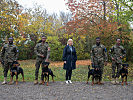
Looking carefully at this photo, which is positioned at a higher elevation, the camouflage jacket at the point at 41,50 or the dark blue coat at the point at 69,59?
the camouflage jacket at the point at 41,50

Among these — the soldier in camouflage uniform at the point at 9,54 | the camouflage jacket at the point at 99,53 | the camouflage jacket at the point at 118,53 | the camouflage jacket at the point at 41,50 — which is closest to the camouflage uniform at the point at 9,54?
the soldier in camouflage uniform at the point at 9,54

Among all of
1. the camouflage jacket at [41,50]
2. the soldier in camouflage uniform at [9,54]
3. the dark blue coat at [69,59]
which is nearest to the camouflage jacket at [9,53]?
the soldier in camouflage uniform at [9,54]

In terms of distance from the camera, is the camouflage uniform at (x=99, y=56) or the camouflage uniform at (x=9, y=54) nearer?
the camouflage uniform at (x=99, y=56)

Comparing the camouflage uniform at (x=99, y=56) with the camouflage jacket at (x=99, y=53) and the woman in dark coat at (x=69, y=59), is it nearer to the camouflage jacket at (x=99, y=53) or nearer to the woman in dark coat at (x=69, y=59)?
the camouflage jacket at (x=99, y=53)

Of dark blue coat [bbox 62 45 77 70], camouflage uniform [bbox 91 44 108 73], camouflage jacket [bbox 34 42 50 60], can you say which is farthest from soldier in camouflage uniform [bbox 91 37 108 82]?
camouflage jacket [bbox 34 42 50 60]

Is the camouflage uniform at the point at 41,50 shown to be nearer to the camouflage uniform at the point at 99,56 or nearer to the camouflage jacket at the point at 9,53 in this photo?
the camouflage jacket at the point at 9,53

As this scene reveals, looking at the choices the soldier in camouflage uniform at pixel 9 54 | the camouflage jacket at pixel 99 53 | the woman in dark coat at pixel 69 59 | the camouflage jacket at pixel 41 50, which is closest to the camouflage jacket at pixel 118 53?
the camouflage jacket at pixel 99 53

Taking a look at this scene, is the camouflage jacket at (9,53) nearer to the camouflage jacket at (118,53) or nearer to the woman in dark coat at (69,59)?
the woman in dark coat at (69,59)

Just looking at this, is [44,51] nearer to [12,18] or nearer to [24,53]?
[12,18]

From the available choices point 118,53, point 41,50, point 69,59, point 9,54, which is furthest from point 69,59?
point 9,54

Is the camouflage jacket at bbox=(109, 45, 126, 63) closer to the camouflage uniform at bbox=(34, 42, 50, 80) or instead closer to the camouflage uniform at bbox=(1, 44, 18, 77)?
the camouflage uniform at bbox=(34, 42, 50, 80)

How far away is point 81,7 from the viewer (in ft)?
54.4

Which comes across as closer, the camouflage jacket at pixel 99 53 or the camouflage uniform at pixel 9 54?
the camouflage jacket at pixel 99 53

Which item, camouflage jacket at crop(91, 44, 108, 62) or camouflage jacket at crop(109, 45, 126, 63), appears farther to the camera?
camouflage jacket at crop(109, 45, 126, 63)
